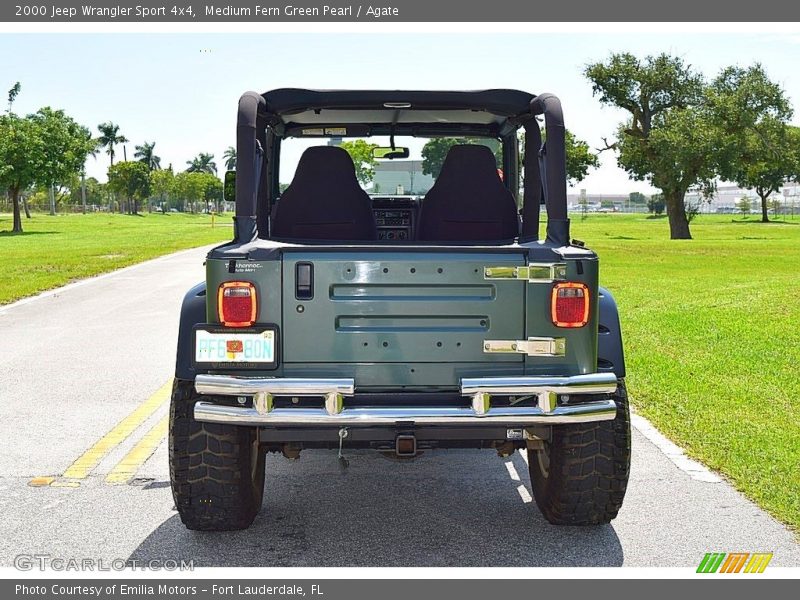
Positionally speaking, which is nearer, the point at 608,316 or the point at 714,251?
the point at 608,316

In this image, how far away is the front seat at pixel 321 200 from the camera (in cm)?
595

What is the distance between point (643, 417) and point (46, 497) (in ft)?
14.8

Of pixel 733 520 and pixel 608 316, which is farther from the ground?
pixel 608 316

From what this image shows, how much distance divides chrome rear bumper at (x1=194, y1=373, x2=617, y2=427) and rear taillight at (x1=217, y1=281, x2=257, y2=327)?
0.85 ft

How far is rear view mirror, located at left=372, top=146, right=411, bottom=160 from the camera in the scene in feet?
24.4

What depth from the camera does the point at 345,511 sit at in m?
5.46

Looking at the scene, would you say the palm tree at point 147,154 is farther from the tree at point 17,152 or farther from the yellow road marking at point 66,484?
the yellow road marking at point 66,484

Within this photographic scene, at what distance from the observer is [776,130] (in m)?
45.9

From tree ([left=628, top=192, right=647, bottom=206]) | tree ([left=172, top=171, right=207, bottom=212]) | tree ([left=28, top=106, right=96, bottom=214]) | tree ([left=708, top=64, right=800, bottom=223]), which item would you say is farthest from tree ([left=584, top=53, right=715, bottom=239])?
tree ([left=628, top=192, right=647, bottom=206])

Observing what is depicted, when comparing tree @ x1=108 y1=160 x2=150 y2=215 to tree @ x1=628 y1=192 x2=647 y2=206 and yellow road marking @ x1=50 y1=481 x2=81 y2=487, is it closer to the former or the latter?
tree @ x1=628 y1=192 x2=647 y2=206

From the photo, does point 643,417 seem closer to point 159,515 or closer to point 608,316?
point 608,316

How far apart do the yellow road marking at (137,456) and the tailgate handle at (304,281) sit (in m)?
2.12

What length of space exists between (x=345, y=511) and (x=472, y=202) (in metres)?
1.96

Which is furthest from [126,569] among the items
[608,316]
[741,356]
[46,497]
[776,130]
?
[776,130]
